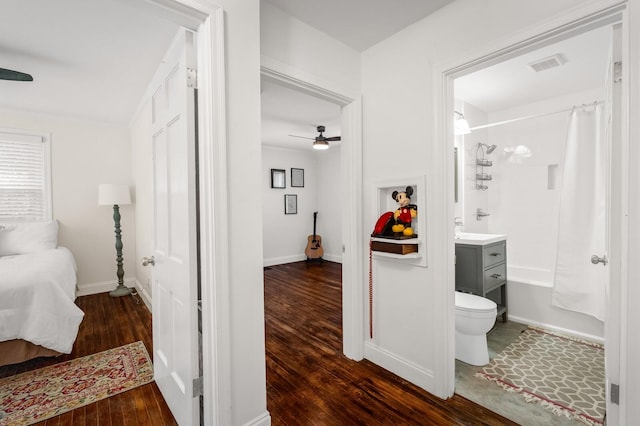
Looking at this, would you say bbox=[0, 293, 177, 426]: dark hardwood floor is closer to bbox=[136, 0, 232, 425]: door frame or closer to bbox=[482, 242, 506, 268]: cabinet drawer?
bbox=[136, 0, 232, 425]: door frame

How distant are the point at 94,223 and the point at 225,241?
3.83 m

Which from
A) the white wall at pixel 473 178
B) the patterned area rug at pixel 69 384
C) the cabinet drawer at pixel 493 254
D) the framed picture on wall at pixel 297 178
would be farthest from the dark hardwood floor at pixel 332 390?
the framed picture on wall at pixel 297 178

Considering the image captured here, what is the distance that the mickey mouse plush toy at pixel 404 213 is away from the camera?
1953mm

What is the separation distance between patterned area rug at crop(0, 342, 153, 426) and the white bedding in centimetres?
20

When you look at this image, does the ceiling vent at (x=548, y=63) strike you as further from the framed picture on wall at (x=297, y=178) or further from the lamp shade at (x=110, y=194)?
the lamp shade at (x=110, y=194)

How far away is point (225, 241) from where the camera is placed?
1.34 meters

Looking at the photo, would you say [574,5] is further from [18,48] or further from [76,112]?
[76,112]

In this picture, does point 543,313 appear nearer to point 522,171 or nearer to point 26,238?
point 522,171

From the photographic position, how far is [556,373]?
2.05 meters

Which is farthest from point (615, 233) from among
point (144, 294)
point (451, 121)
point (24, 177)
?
point (24, 177)

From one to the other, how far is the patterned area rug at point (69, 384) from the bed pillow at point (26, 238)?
1774 millimetres

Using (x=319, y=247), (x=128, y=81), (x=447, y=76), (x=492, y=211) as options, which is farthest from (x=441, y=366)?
(x=319, y=247)

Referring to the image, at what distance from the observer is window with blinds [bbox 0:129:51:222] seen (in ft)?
11.6

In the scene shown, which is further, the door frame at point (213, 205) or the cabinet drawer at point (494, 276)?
the cabinet drawer at point (494, 276)
